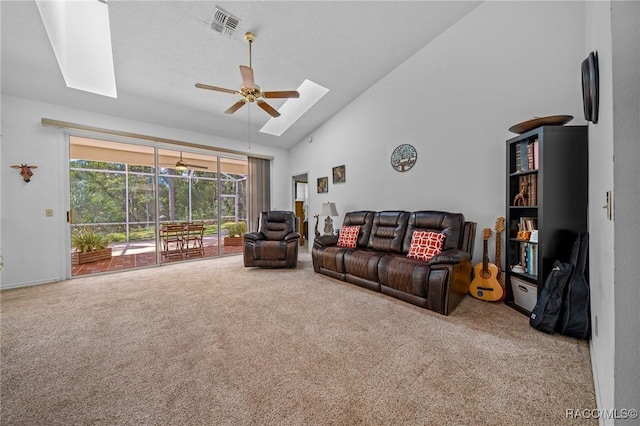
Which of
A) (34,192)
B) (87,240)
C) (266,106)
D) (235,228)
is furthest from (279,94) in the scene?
(87,240)

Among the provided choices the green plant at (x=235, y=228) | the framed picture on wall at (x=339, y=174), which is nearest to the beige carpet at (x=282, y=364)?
the framed picture on wall at (x=339, y=174)

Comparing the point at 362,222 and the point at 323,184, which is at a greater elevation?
the point at 323,184

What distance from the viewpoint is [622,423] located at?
0.81m

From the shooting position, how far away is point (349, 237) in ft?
12.5

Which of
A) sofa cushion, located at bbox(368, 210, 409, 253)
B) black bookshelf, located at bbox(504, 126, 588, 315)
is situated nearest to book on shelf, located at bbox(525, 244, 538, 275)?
black bookshelf, located at bbox(504, 126, 588, 315)

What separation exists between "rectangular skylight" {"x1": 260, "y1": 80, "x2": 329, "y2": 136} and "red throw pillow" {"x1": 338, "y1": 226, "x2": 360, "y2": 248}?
8.47 ft

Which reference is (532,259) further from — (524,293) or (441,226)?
(441,226)

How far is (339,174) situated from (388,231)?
1951mm

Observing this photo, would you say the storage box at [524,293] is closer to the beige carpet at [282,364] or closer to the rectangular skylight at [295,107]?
the beige carpet at [282,364]

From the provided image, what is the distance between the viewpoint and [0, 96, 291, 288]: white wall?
3207mm

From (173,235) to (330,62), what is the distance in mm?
4540

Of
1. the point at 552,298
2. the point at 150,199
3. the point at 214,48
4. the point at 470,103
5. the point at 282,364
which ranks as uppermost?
the point at 214,48

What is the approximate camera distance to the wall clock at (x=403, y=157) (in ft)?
12.3

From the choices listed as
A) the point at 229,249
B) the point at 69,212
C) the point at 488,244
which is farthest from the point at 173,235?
the point at 488,244
